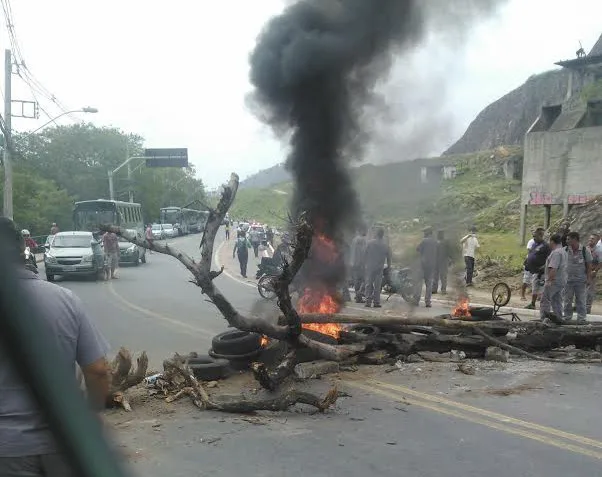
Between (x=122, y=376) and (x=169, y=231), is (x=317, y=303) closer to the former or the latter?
(x=122, y=376)

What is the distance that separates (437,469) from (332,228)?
7.67 metres

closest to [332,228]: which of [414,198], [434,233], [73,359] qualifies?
[414,198]

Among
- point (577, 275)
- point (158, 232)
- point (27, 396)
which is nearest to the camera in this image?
point (27, 396)

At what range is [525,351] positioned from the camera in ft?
24.4

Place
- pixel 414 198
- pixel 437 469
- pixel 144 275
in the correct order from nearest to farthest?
pixel 437 469 < pixel 414 198 < pixel 144 275

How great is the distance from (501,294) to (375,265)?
10.1 feet

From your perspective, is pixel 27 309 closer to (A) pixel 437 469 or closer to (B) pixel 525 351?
(A) pixel 437 469

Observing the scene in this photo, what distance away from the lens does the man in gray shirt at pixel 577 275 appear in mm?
9844

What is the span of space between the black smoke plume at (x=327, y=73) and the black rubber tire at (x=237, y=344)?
558 centimetres

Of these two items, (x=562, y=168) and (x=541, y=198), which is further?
(x=541, y=198)

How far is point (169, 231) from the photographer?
48531mm

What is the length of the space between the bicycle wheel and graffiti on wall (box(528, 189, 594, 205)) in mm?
11341

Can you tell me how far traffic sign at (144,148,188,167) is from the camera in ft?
141

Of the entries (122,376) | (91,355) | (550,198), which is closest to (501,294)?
(122,376)
